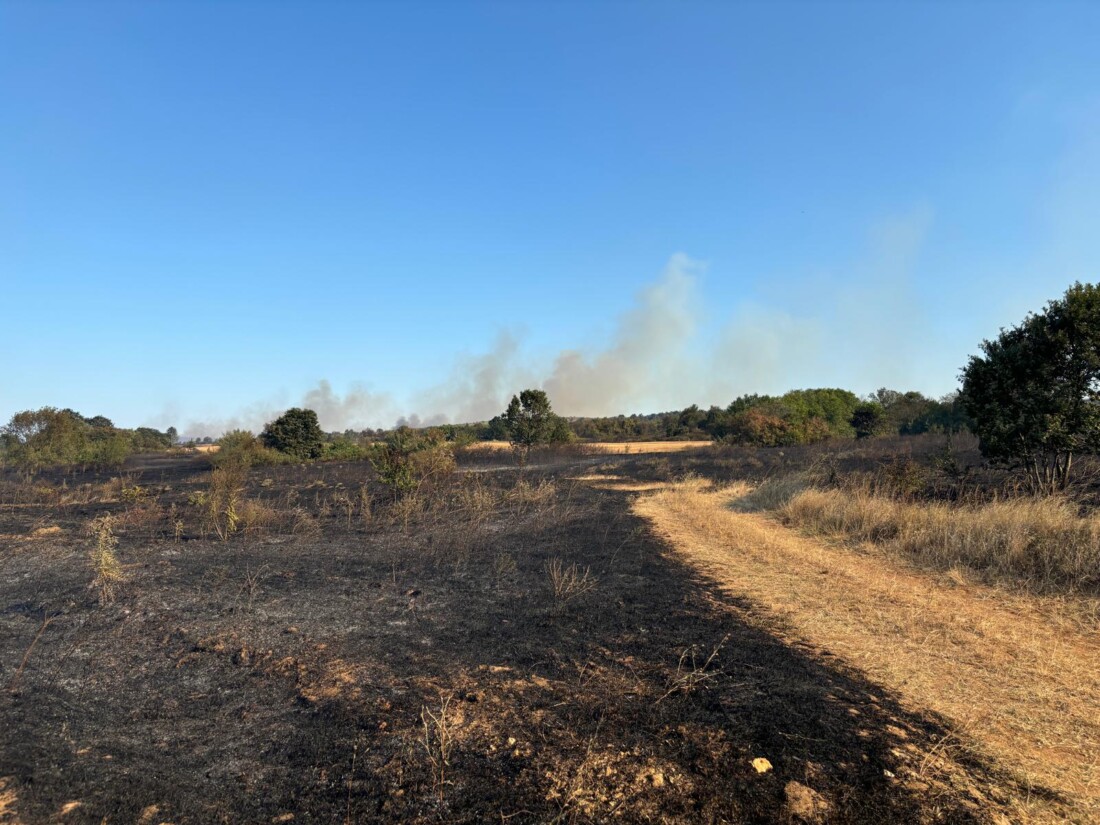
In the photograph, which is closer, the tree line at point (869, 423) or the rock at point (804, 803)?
the rock at point (804, 803)

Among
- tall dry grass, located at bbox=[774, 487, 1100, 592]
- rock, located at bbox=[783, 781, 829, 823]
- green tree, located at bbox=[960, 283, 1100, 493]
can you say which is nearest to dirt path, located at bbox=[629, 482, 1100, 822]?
tall dry grass, located at bbox=[774, 487, 1100, 592]

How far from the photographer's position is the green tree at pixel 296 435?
33231mm

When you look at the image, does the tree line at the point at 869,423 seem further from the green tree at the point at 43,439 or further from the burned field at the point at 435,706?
the burned field at the point at 435,706

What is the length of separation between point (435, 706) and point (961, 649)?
4.60m

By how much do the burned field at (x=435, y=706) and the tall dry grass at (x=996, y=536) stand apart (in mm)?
3810

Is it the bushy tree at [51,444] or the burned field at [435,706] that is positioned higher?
the bushy tree at [51,444]

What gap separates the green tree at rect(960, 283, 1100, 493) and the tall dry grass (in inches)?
60.0

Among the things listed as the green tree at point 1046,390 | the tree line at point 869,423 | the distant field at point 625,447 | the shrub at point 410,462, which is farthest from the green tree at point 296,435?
the green tree at point 1046,390

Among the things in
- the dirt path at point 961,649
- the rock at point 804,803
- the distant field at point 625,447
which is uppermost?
the distant field at point 625,447

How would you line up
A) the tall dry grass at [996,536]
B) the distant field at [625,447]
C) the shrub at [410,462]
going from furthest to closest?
the distant field at [625,447] < the shrub at [410,462] < the tall dry grass at [996,536]

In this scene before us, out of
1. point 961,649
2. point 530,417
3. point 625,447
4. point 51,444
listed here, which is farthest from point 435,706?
point 625,447

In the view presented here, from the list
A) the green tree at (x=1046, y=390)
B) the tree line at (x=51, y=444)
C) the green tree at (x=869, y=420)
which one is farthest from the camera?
the green tree at (x=869, y=420)

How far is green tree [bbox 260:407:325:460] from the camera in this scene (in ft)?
109

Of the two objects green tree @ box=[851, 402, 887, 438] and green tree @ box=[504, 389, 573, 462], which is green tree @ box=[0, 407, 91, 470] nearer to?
green tree @ box=[504, 389, 573, 462]
